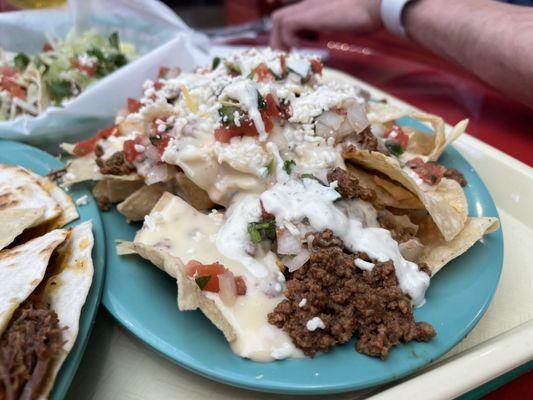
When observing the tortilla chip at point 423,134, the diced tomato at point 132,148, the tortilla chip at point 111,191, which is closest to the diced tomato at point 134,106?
the diced tomato at point 132,148

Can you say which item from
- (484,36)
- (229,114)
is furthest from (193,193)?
(484,36)

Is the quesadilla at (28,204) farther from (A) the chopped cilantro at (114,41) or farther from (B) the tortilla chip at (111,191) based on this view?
(A) the chopped cilantro at (114,41)

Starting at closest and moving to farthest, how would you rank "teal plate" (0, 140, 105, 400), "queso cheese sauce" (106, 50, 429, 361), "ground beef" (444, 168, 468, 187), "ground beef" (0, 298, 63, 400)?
"ground beef" (0, 298, 63, 400)
"teal plate" (0, 140, 105, 400)
"queso cheese sauce" (106, 50, 429, 361)
"ground beef" (444, 168, 468, 187)

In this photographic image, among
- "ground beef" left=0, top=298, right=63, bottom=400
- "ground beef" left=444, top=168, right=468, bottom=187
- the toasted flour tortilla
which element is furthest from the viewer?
"ground beef" left=444, top=168, right=468, bottom=187

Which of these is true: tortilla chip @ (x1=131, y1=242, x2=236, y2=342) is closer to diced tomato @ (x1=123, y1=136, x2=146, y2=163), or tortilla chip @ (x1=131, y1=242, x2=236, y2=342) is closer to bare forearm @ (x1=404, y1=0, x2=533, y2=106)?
diced tomato @ (x1=123, y1=136, x2=146, y2=163)

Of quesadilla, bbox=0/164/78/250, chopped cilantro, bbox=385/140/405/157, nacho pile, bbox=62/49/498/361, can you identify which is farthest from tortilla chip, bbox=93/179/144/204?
chopped cilantro, bbox=385/140/405/157

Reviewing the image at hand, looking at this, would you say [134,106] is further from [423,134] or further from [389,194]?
[423,134]
